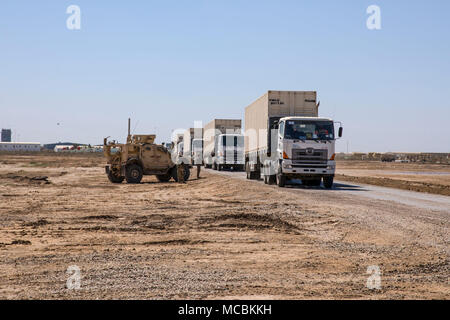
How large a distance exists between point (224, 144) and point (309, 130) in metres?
19.2

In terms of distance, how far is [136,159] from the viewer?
29.7m

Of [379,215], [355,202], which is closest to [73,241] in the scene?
[379,215]

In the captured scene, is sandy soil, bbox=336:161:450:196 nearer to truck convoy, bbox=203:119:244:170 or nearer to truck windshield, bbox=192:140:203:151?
truck convoy, bbox=203:119:244:170

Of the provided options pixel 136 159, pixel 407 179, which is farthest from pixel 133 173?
pixel 407 179

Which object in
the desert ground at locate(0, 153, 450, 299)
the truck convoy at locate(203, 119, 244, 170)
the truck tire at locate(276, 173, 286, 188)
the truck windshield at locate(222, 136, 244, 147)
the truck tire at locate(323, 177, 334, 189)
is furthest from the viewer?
the truck convoy at locate(203, 119, 244, 170)

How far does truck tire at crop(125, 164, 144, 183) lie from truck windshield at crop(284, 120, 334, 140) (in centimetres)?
963

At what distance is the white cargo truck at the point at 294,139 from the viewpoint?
23.4 m

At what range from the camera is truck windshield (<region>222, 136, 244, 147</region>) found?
41.2 metres

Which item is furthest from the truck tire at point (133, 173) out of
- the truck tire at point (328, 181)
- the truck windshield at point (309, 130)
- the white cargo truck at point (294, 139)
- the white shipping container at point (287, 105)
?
the truck tire at point (328, 181)

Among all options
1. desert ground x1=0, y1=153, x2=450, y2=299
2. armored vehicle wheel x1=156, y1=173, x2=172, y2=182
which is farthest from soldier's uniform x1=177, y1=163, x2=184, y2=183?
desert ground x1=0, y1=153, x2=450, y2=299

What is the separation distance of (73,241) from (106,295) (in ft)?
14.4

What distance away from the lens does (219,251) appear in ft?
31.9

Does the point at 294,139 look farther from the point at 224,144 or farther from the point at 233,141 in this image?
the point at 224,144
